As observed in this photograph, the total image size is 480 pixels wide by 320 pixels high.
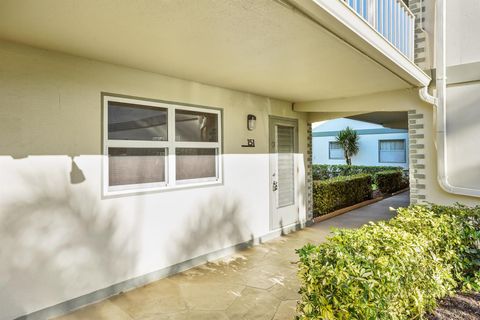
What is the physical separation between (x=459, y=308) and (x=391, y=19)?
3538 millimetres

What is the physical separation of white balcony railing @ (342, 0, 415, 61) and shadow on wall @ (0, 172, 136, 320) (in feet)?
12.1

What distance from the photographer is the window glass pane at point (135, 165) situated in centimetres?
370

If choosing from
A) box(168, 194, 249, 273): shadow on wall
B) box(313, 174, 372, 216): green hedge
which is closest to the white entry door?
box(168, 194, 249, 273): shadow on wall

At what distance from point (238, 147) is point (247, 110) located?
73 cm

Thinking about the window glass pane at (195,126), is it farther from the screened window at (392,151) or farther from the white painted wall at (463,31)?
the screened window at (392,151)

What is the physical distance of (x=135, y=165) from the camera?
12.8 ft

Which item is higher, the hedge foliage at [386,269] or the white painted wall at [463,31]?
the white painted wall at [463,31]

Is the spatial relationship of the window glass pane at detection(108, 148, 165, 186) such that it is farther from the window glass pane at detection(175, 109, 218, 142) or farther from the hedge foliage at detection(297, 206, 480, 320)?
the hedge foliage at detection(297, 206, 480, 320)

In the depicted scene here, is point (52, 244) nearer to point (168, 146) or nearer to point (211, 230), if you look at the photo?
point (168, 146)

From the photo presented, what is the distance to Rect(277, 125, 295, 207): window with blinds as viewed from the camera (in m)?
6.21

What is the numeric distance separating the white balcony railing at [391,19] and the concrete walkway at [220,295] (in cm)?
287

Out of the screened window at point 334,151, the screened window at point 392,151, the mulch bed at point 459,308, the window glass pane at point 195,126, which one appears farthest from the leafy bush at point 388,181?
the mulch bed at point 459,308

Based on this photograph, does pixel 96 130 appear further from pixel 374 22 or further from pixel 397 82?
pixel 397 82

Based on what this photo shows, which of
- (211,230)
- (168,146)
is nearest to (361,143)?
(211,230)
